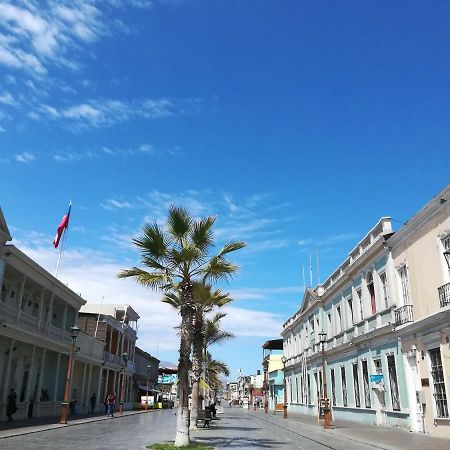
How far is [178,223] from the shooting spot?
16562 millimetres

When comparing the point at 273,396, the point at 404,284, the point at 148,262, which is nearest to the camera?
the point at 148,262

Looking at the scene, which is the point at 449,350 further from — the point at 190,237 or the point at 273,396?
the point at 273,396

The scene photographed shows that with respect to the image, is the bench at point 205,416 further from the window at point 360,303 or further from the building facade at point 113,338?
the building facade at point 113,338

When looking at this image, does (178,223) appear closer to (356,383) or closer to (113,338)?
(356,383)

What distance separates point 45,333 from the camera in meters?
28.7

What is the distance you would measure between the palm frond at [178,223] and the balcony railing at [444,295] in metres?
9.42

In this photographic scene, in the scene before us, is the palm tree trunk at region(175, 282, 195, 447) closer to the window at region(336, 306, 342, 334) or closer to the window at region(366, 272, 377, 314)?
the window at region(366, 272, 377, 314)

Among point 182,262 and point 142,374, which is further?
point 142,374

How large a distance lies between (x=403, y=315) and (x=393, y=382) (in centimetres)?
406

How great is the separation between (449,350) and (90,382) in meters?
32.8

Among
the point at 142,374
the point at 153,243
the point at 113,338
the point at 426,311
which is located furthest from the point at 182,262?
the point at 142,374

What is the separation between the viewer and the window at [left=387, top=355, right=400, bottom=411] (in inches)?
884

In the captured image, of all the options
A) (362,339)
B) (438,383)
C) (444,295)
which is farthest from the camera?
(362,339)

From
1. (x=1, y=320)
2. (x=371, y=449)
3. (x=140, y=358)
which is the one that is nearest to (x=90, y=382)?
(x=1, y=320)
